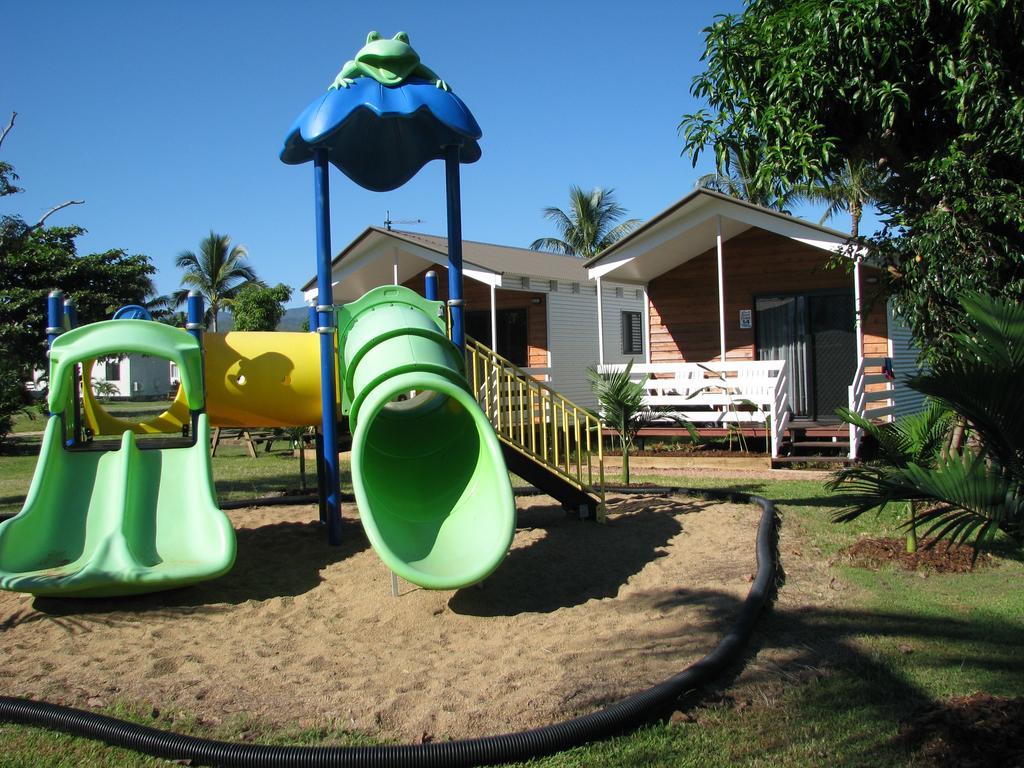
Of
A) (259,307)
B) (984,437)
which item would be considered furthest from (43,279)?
(984,437)

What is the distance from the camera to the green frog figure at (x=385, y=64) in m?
7.87

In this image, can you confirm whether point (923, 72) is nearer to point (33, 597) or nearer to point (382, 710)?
point (382, 710)

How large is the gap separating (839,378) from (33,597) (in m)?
13.7

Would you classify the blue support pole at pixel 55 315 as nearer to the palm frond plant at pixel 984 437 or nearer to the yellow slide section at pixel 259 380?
the yellow slide section at pixel 259 380

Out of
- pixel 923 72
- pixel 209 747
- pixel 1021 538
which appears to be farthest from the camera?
pixel 923 72

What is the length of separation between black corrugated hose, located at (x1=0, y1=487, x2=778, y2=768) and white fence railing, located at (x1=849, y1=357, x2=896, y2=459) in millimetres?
9616

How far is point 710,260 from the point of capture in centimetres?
1759

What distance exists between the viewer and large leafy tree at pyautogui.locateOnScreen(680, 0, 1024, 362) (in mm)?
8352

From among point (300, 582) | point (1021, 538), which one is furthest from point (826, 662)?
point (300, 582)

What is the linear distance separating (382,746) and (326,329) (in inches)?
192

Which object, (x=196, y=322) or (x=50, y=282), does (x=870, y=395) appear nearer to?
(x=196, y=322)

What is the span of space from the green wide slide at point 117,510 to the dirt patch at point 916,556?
17.1 feet

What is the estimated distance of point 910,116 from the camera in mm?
9289

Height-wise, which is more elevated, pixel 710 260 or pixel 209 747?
pixel 710 260
